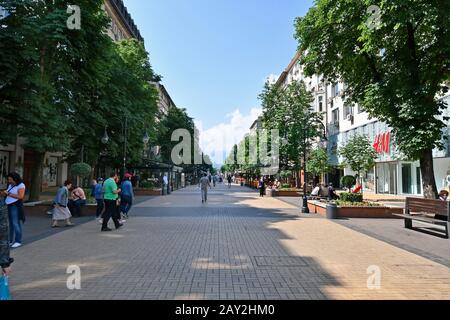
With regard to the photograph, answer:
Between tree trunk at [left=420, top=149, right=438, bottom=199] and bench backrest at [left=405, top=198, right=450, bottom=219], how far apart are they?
3.58 metres

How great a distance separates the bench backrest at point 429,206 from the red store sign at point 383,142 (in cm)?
2096

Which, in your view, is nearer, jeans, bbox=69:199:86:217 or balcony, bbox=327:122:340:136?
jeans, bbox=69:199:86:217

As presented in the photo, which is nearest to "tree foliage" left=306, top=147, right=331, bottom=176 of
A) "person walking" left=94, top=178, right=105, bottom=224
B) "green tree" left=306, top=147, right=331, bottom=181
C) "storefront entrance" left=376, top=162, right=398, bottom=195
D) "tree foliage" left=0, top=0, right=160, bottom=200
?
"green tree" left=306, top=147, right=331, bottom=181

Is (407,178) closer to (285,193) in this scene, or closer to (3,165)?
(285,193)

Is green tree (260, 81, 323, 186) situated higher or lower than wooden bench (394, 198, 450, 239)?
higher

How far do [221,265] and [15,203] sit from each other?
5237mm

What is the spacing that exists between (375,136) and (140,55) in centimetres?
2316

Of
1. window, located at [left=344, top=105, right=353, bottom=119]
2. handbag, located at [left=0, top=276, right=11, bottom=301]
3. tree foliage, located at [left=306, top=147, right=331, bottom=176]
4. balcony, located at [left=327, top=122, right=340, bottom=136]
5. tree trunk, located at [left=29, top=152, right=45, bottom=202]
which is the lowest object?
handbag, located at [left=0, top=276, right=11, bottom=301]

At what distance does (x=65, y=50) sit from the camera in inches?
680

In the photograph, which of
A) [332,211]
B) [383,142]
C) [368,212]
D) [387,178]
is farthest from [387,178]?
[332,211]

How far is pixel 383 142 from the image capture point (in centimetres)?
3309

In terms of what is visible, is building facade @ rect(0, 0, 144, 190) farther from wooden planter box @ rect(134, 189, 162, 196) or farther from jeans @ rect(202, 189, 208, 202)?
jeans @ rect(202, 189, 208, 202)

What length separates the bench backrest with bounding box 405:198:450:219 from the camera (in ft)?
33.2

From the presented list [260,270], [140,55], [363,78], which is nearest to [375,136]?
[363,78]
